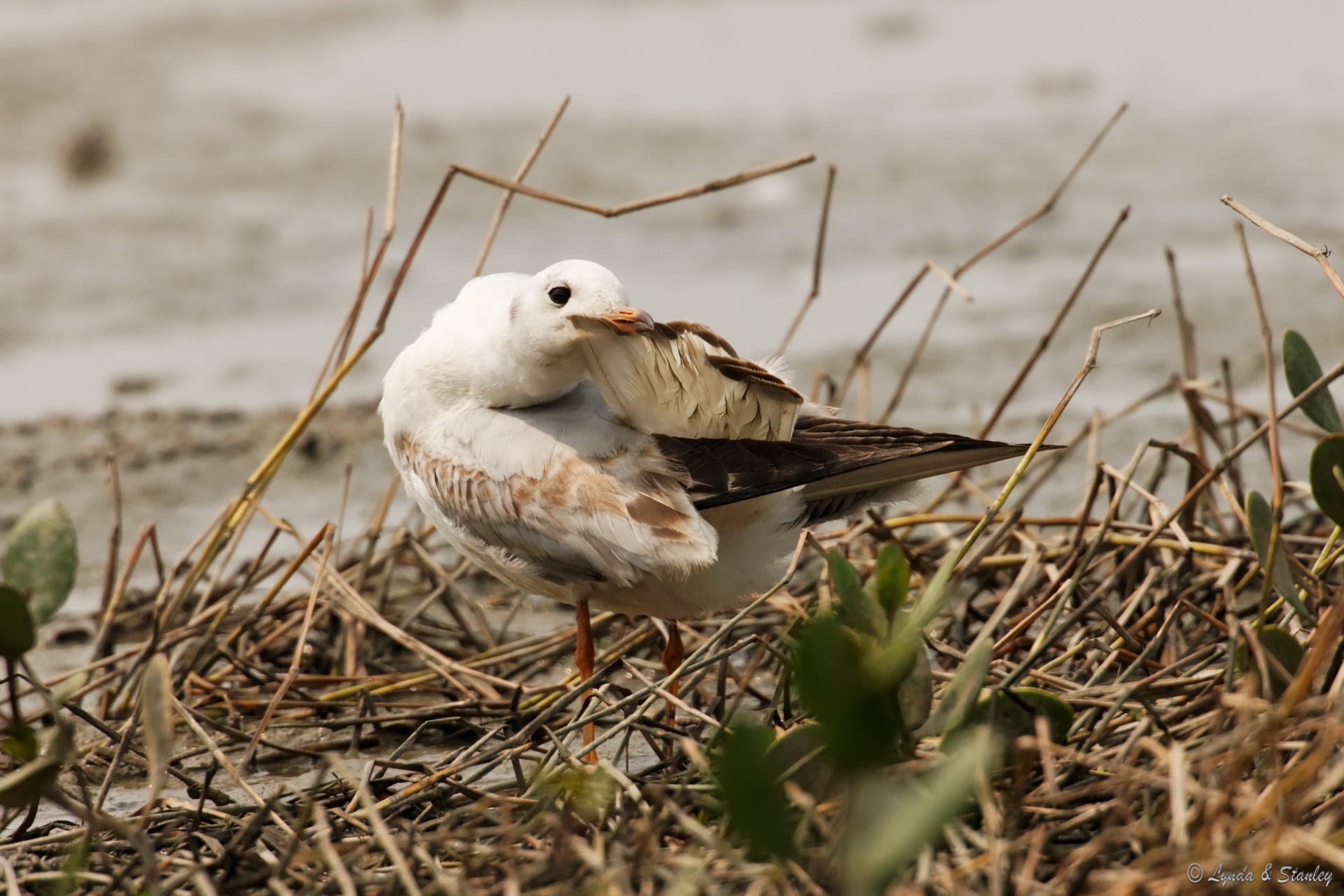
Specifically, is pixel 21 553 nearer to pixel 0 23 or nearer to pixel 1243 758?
pixel 1243 758

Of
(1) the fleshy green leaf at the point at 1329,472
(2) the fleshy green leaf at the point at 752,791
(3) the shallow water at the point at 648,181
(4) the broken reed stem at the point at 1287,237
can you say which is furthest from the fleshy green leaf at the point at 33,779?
(3) the shallow water at the point at 648,181

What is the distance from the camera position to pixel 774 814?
1772mm

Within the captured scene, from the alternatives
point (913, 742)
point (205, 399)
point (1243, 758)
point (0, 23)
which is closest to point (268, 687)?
point (913, 742)

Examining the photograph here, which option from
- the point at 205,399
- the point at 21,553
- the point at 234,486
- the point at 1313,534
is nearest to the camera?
the point at 21,553

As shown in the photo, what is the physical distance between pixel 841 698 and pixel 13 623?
1.23 m

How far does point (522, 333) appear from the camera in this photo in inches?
126

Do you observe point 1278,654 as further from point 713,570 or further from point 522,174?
point 522,174

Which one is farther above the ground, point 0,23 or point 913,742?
point 0,23

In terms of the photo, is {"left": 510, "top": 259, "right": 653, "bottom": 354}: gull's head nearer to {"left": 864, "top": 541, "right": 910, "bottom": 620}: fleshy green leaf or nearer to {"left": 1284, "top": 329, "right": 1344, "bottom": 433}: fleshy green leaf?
{"left": 864, "top": 541, "right": 910, "bottom": 620}: fleshy green leaf

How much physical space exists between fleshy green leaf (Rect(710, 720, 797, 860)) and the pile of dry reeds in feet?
0.33

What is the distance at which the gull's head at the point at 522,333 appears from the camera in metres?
3.11

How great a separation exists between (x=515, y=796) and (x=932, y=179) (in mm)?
6658

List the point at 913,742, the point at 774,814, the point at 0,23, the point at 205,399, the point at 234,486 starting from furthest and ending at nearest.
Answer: the point at 0,23
the point at 205,399
the point at 234,486
the point at 913,742
the point at 774,814

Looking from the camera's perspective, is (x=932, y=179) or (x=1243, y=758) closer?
(x=1243, y=758)
